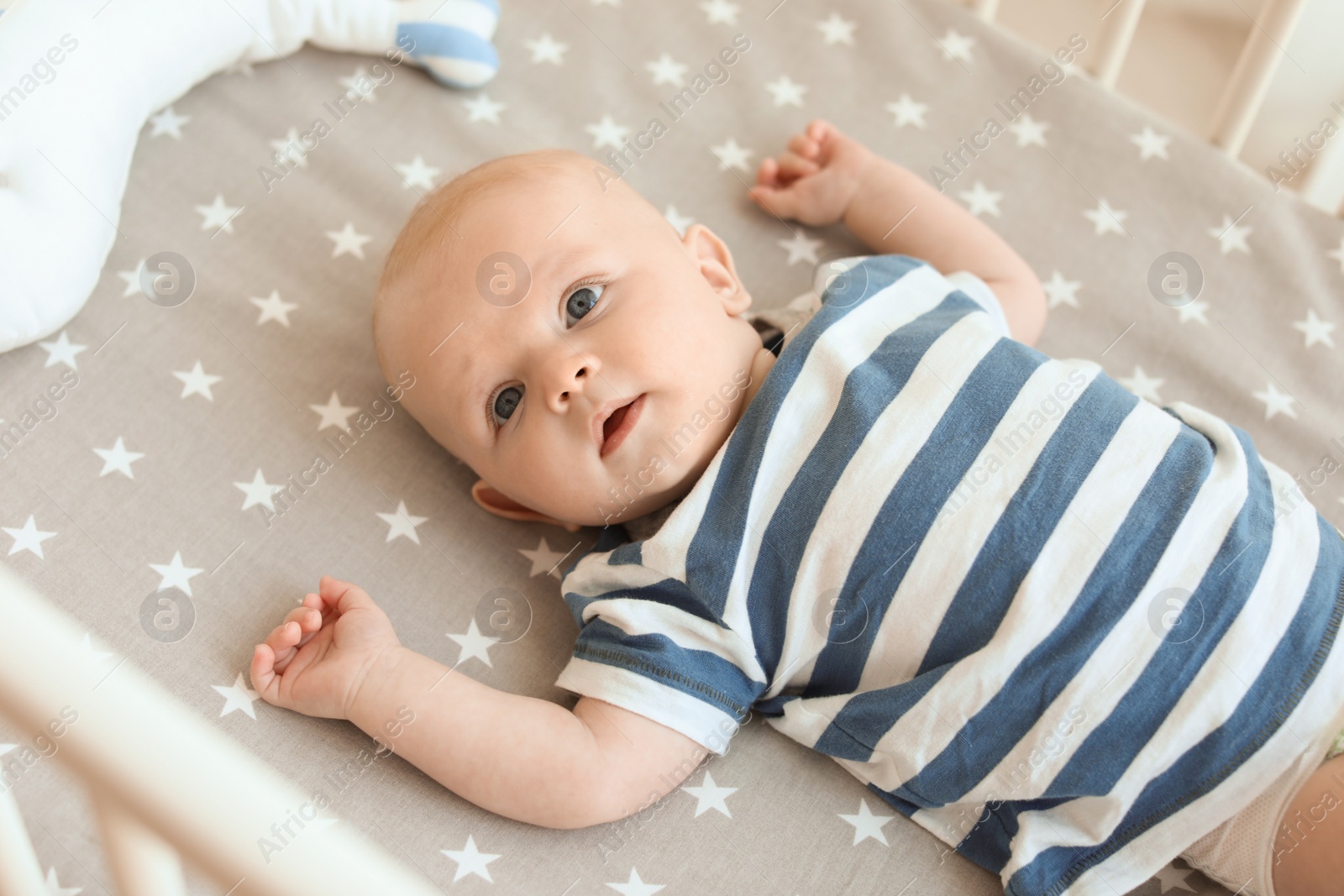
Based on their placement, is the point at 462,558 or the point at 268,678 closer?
the point at 268,678

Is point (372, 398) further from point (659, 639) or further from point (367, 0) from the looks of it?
point (367, 0)

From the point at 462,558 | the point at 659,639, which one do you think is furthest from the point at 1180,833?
the point at 462,558

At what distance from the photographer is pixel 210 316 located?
1.10m

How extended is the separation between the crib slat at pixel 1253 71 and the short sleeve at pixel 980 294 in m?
0.41

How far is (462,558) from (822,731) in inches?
14.7

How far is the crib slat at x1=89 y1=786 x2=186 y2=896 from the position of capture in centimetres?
43

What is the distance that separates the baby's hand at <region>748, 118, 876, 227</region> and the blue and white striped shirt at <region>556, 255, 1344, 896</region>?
1.02 ft

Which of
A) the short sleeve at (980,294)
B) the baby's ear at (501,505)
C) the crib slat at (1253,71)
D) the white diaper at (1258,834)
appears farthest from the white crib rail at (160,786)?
the crib slat at (1253,71)

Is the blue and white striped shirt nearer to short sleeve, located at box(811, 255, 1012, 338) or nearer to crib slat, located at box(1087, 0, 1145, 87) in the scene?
short sleeve, located at box(811, 255, 1012, 338)

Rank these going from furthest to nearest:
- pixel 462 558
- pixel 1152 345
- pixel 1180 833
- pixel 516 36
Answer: pixel 516 36
pixel 1152 345
pixel 462 558
pixel 1180 833

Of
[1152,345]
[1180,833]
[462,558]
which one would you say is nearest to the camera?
[1180,833]

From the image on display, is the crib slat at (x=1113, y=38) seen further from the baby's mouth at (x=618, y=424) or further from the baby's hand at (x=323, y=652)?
the baby's hand at (x=323, y=652)

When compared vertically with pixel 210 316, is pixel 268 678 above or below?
below

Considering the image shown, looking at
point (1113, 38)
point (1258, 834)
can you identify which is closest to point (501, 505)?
point (1258, 834)
